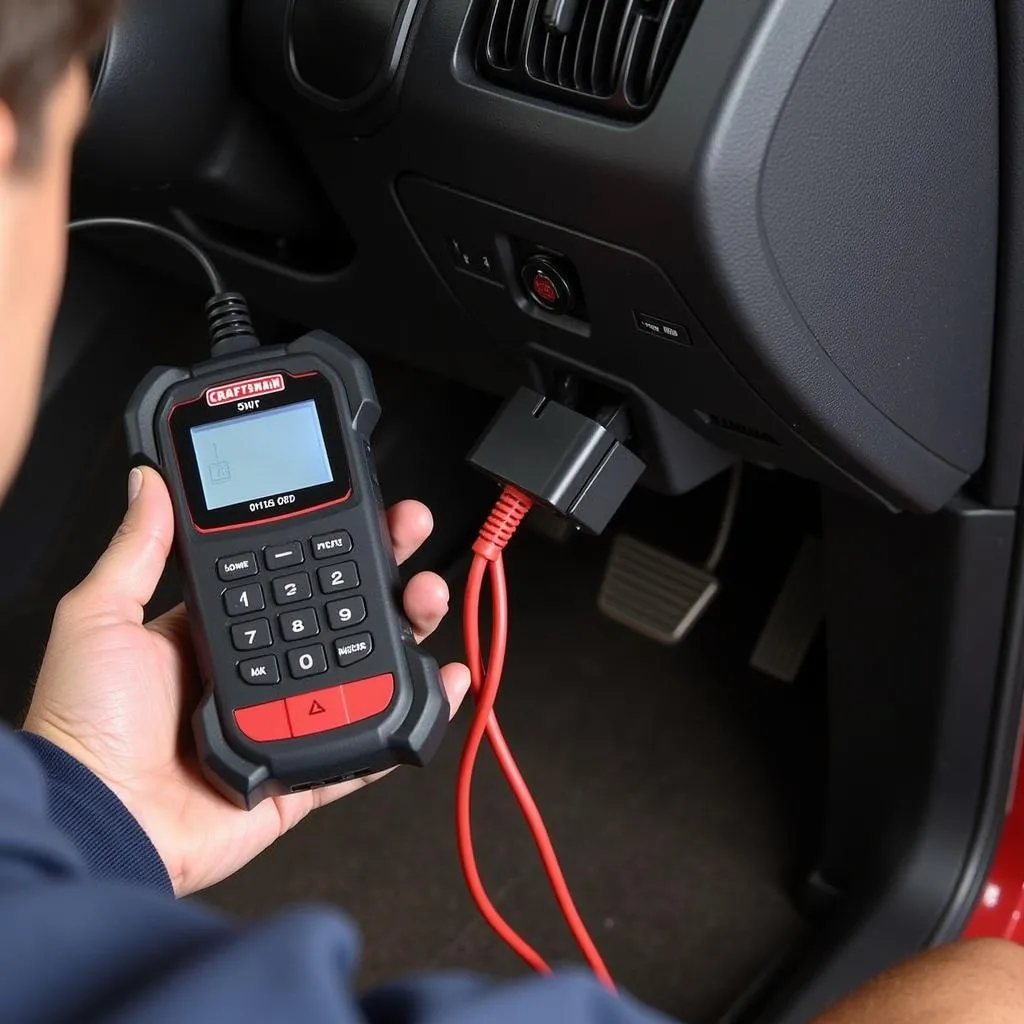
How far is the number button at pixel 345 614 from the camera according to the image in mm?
665

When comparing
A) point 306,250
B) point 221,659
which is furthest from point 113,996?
point 306,250

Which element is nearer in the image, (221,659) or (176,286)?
(221,659)

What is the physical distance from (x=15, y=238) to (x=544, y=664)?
0.90 m

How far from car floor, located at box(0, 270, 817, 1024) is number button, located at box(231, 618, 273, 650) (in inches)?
19.3

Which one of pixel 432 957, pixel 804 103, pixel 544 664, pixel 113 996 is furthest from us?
pixel 544 664

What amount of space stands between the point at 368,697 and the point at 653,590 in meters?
0.54

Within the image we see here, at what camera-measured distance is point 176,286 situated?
3.59 ft

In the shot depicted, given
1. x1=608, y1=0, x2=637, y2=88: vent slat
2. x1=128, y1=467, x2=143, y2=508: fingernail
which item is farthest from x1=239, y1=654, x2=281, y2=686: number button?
x1=608, y1=0, x2=637, y2=88: vent slat

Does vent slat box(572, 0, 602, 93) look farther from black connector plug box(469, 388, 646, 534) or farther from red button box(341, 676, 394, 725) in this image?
red button box(341, 676, 394, 725)

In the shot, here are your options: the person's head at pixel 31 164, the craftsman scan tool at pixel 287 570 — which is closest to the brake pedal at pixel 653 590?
the craftsman scan tool at pixel 287 570

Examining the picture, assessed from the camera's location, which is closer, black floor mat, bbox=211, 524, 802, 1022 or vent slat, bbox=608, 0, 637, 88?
vent slat, bbox=608, 0, 637, 88

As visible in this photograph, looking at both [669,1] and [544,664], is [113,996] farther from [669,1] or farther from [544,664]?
[544,664]

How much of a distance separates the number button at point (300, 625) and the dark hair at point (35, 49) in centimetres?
34

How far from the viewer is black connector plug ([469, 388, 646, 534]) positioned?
678mm
